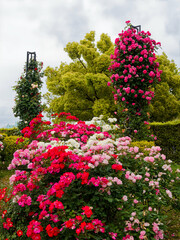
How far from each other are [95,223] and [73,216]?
0.26 metres

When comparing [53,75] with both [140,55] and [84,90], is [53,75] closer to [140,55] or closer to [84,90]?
[84,90]

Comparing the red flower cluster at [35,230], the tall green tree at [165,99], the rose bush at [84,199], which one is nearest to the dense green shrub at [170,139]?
the rose bush at [84,199]

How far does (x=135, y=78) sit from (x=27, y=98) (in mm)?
5195

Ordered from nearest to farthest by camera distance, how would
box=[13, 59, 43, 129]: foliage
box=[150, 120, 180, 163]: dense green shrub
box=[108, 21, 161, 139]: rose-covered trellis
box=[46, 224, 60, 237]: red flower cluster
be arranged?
box=[46, 224, 60, 237]: red flower cluster → box=[108, 21, 161, 139]: rose-covered trellis → box=[150, 120, 180, 163]: dense green shrub → box=[13, 59, 43, 129]: foliage

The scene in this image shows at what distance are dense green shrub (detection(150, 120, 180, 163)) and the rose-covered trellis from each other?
1.93m

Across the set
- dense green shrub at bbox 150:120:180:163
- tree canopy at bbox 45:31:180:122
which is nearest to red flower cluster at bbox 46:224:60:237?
dense green shrub at bbox 150:120:180:163

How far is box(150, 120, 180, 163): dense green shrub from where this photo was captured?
7871 millimetres

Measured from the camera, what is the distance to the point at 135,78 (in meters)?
6.38

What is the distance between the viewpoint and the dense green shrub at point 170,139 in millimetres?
7871

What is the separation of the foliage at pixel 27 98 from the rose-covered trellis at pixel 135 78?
4212 millimetres

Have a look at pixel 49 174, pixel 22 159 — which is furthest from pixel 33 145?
pixel 49 174

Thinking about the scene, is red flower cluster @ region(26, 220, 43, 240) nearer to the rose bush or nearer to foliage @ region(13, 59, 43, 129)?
the rose bush

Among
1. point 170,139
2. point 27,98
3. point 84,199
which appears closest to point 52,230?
point 84,199

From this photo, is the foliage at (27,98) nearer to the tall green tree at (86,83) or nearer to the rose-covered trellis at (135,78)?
the rose-covered trellis at (135,78)
